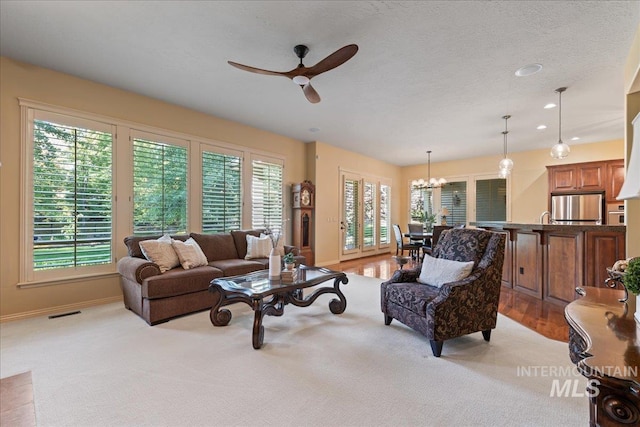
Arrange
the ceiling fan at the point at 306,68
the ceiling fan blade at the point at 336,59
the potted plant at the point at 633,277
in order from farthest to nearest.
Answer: the ceiling fan at the point at 306,68, the ceiling fan blade at the point at 336,59, the potted plant at the point at 633,277

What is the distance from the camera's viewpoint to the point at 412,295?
8.28ft

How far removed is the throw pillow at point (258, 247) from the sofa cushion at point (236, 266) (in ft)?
0.88

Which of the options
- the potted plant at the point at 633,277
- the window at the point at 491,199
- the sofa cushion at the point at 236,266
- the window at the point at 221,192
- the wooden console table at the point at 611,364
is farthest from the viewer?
the window at the point at 491,199

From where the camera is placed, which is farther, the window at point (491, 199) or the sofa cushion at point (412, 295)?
the window at point (491, 199)

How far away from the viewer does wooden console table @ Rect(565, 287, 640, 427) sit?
0.78m

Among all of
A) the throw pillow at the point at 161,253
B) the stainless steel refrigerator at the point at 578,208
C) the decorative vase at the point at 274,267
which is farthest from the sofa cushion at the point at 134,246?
the stainless steel refrigerator at the point at 578,208

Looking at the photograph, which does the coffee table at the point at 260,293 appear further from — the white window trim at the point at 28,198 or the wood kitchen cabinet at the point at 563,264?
the wood kitchen cabinet at the point at 563,264

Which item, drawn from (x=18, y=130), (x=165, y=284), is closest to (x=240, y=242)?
(x=165, y=284)

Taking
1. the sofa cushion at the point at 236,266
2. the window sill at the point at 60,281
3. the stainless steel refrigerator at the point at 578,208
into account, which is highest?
the stainless steel refrigerator at the point at 578,208

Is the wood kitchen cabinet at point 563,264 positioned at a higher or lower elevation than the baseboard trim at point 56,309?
higher

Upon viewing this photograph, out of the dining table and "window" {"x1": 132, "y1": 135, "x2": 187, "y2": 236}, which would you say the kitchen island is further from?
"window" {"x1": 132, "y1": 135, "x2": 187, "y2": 236}

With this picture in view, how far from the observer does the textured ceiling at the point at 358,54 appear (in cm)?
227

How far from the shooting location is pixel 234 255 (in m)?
4.40

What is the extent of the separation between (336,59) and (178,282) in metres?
2.79
